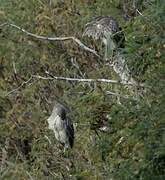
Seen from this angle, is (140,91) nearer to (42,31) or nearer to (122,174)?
(122,174)

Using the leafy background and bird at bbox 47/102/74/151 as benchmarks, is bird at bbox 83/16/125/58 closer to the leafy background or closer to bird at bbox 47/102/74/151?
the leafy background

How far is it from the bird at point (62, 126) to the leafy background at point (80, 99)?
4.0 inches

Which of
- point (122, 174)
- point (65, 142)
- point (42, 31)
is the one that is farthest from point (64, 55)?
point (122, 174)

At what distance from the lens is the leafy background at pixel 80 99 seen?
449 cm

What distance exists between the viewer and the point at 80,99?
5430mm

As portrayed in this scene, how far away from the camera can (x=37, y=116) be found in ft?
27.6

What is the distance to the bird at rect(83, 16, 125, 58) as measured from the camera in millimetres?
4910

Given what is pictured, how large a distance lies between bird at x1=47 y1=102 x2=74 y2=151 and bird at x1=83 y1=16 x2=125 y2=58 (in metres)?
1.61

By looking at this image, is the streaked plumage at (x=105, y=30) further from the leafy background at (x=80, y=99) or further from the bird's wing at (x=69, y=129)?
the bird's wing at (x=69, y=129)

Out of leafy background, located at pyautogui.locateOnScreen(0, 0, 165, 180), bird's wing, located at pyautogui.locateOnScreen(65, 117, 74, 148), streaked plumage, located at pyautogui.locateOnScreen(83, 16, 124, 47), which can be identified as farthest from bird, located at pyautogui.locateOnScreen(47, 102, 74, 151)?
streaked plumage, located at pyautogui.locateOnScreen(83, 16, 124, 47)

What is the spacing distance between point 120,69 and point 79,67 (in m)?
3.02

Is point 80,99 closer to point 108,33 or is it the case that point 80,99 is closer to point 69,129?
point 108,33

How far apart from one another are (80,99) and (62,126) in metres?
1.09

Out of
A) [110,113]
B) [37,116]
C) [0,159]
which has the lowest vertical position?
[0,159]
